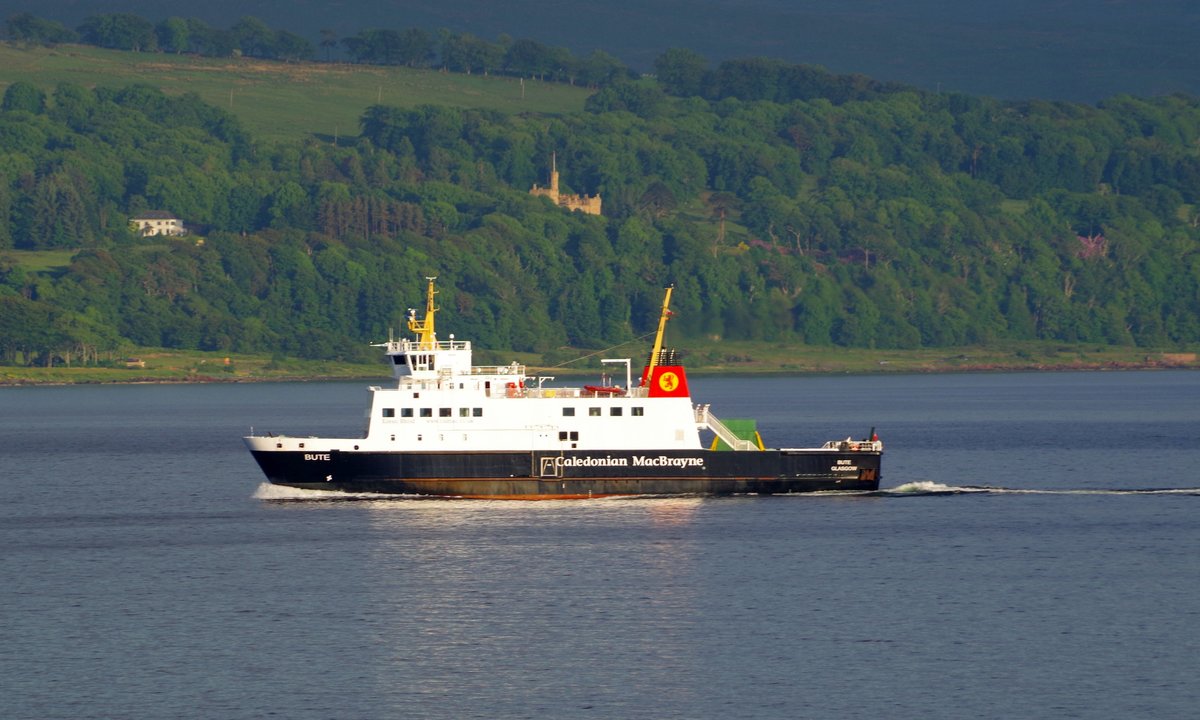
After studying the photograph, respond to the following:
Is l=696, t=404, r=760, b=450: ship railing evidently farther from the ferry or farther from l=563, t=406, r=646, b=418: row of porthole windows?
l=563, t=406, r=646, b=418: row of porthole windows

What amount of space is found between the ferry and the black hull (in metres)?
0.04

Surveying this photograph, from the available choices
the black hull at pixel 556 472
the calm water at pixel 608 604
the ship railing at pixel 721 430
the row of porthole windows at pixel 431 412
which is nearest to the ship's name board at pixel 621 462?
the black hull at pixel 556 472

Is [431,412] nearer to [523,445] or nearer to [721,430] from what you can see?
[523,445]

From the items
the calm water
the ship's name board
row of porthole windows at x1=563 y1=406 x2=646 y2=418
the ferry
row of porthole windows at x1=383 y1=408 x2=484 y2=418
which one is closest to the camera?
the calm water

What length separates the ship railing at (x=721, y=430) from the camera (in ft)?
284

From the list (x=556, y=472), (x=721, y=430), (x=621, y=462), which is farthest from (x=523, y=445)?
(x=721, y=430)

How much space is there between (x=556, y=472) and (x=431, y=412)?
20.3ft

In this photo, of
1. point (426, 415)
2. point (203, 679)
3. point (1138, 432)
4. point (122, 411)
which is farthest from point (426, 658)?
point (122, 411)

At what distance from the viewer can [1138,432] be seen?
145 meters

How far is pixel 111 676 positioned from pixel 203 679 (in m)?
2.66

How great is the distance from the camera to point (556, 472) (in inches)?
3413

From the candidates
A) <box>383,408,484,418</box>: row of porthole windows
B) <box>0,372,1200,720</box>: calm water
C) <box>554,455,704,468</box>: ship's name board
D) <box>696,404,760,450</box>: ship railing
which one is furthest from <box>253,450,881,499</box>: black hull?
<box>383,408,484,418</box>: row of porthole windows

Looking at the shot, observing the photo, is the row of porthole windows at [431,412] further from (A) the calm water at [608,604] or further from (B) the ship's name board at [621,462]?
(B) the ship's name board at [621,462]

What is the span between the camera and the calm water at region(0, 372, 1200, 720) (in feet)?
174
